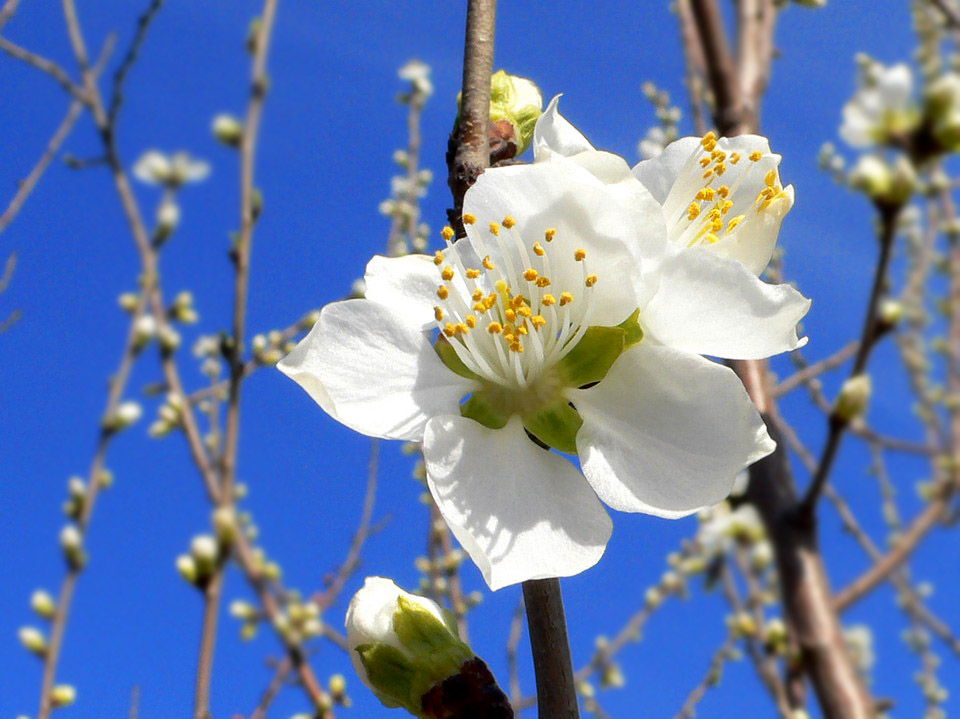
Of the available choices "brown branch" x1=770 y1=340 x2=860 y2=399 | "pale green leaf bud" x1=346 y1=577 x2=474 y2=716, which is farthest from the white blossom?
"pale green leaf bud" x1=346 y1=577 x2=474 y2=716

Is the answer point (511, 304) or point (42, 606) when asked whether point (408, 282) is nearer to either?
point (511, 304)

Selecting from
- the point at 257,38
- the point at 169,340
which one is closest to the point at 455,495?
the point at 169,340

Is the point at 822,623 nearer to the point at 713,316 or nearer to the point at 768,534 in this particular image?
the point at 768,534

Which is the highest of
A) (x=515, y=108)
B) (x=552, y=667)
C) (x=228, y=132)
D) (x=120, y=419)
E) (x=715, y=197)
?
(x=228, y=132)

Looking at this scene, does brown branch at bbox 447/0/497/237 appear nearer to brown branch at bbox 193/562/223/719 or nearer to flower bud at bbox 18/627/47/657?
brown branch at bbox 193/562/223/719

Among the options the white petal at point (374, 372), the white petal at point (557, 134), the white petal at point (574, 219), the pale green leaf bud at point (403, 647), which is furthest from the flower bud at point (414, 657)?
the white petal at point (557, 134)

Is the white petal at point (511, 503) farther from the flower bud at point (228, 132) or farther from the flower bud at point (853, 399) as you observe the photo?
the flower bud at point (228, 132)

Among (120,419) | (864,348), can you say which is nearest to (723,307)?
(864,348)
